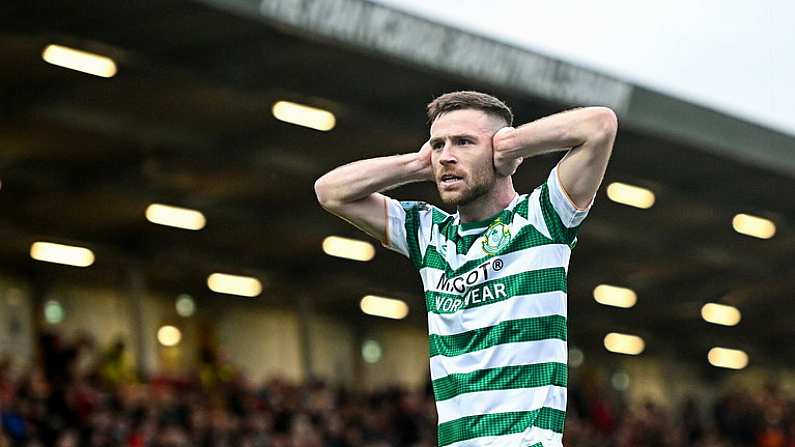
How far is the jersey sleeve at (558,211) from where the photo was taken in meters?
5.75

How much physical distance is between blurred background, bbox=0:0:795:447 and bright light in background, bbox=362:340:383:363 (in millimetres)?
50

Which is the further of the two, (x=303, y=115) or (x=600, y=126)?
(x=303, y=115)

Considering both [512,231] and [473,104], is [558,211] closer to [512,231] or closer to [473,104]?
[512,231]

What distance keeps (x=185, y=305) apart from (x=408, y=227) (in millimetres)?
19279

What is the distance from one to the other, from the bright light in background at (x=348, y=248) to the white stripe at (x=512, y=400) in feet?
62.3

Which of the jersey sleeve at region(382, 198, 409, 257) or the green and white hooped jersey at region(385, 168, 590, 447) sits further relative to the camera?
the jersey sleeve at region(382, 198, 409, 257)

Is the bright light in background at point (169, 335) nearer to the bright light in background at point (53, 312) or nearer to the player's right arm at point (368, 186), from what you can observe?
the bright light in background at point (53, 312)

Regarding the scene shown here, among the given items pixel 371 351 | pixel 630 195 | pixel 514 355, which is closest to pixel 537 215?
pixel 514 355

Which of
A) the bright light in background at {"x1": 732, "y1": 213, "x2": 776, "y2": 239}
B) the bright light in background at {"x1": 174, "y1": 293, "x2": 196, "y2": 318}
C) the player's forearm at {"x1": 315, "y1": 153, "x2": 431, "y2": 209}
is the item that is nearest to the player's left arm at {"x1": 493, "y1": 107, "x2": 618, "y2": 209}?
the player's forearm at {"x1": 315, "y1": 153, "x2": 431, "y2": 209}

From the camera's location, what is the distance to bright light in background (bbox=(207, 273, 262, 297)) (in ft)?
83.8

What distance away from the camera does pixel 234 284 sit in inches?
1020

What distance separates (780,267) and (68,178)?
44.1 feet

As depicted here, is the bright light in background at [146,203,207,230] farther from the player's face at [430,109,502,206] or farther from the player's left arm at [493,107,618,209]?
the player's left arm at [493,107,618,209]

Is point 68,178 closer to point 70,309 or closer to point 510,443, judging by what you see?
point 70,309
